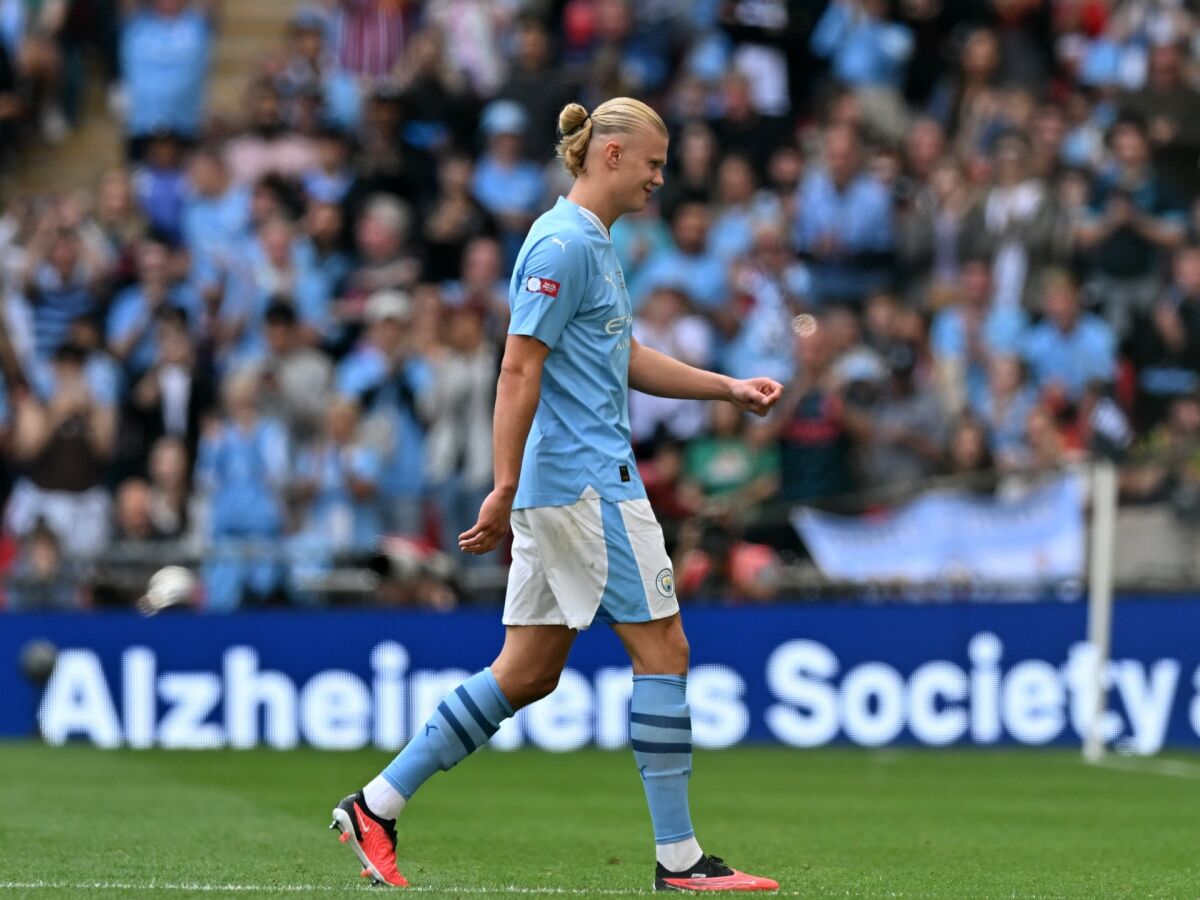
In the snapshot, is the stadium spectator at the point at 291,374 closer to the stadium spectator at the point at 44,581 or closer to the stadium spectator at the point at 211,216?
the stadium spectator at the point at 211,216

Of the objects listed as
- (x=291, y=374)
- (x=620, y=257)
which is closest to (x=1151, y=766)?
(x=620, y=257)

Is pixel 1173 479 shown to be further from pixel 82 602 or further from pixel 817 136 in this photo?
pixel 82 602

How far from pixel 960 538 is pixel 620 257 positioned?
3858 millimetres

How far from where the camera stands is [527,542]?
6926 mm

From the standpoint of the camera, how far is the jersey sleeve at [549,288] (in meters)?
6.75

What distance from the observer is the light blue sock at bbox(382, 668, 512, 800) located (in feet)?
22.9

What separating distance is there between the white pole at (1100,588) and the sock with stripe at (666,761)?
320 inches

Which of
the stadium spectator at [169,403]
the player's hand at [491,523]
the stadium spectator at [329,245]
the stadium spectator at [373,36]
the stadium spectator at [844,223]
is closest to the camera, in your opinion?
the player's hand at [491,523]

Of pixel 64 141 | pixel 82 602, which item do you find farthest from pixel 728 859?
pixel 64 141

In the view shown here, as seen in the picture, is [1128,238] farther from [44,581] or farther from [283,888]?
[283,888]

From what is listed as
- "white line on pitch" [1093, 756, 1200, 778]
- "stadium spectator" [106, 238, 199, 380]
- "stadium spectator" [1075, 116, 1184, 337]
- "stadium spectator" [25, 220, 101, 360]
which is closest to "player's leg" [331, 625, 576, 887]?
"white line on pitch" [1093, 756, 1200, 778]

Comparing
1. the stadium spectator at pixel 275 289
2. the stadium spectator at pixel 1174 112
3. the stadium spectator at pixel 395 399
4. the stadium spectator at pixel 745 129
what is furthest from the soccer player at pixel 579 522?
the stadium spectator at pixel 1174 112

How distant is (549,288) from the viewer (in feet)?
22.2

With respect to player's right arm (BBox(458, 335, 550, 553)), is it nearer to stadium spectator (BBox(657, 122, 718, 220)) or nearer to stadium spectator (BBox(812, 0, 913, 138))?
stadium spectator (BBox(657, 122, 718, 220))
